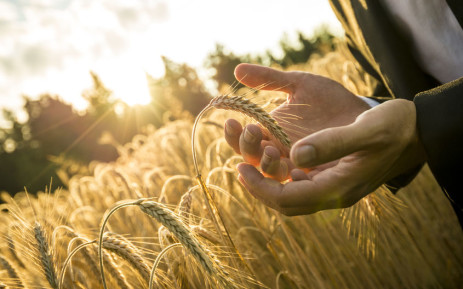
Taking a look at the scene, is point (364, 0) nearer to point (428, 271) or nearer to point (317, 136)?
point (317, 136)

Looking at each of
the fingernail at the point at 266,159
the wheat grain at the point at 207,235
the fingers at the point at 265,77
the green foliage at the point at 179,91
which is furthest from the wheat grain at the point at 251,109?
the green foliage at the point at 179,91

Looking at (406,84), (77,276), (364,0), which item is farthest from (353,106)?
(77,276)

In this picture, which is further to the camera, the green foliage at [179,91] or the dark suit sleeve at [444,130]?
the green foliage at [179,91]

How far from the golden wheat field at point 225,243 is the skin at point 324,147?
149 mm

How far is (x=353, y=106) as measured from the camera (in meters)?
1.46

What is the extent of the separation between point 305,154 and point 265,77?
0.66m

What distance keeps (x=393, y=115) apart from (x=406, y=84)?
619 mm

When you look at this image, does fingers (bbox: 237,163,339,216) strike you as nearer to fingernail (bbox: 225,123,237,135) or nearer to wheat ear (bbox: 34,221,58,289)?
fingernail (bbox: 225,123,237,135)

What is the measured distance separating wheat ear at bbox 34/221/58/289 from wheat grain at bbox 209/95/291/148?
79 cm

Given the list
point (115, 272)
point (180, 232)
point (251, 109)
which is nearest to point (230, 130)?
point (251, 109)

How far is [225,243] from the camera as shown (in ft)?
3.75

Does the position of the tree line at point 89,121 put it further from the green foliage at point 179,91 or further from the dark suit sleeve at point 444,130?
the dark suit sleeve at point 444,130

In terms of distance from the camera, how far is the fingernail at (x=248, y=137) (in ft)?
3.78

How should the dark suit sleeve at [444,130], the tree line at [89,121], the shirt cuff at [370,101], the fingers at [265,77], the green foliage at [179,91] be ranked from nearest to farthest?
the dark suit sleeve at [444,130] → the fingers at [265,77] → the shirt cuff at [370,101] → the green foliage at [179,91] → the tree line at [89,121]
